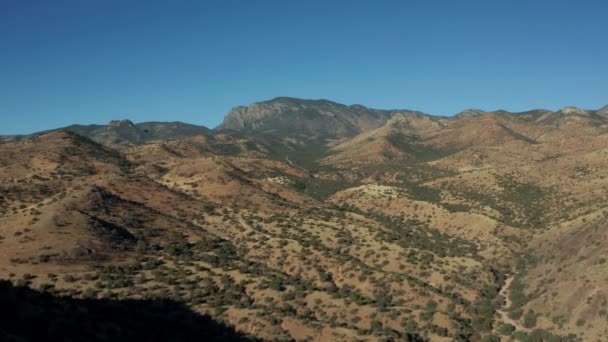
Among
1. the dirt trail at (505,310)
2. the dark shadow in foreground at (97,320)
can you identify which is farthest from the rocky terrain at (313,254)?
the dark shadow in foreground at (97,320)

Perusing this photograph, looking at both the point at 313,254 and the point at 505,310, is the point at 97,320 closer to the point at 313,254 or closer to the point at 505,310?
the point at 313,254

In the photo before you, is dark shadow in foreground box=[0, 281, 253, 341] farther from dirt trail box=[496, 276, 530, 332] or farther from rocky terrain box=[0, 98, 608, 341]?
dirt trail box=[496, 276, 530, 332]

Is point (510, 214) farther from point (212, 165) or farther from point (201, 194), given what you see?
point (212, 165)

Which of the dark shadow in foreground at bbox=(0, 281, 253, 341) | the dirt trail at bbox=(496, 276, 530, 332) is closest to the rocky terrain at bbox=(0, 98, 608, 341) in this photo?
the dirt trail at bbox=(496, 276, 530, 332)

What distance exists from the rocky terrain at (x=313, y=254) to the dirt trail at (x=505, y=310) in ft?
0.46

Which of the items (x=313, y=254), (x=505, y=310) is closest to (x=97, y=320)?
(x=313, y=254)

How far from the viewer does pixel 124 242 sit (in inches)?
3196

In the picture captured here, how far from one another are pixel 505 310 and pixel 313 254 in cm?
3038

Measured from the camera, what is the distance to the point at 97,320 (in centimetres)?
4488

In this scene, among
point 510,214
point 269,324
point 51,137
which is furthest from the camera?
point 51,137

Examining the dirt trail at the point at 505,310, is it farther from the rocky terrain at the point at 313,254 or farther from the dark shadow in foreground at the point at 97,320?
the dark shadow in foreground at the point at 97,320

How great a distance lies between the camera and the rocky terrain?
54.5 m

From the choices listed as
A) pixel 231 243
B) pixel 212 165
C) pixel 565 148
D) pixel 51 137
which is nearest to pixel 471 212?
pixel 231 243

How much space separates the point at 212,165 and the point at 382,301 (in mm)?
98618
